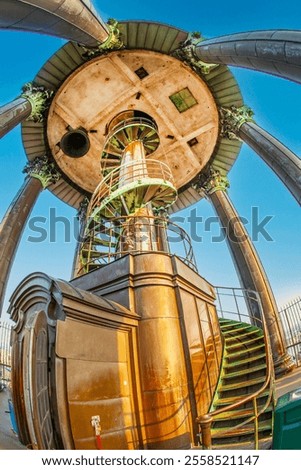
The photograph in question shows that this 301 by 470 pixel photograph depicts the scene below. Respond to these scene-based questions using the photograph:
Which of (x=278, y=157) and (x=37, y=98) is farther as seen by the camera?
(x=37, y=98)

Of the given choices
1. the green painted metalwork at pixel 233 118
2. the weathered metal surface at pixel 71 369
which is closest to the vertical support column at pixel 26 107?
the weathered metal surface at pixel 71 369

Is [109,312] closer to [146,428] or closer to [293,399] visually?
[146,428]

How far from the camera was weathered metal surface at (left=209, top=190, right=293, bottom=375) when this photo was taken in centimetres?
816

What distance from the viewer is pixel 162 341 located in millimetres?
4738

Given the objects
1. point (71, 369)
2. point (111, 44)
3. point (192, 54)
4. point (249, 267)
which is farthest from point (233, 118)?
point (71, 369)

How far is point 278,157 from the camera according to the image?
27.3 ft

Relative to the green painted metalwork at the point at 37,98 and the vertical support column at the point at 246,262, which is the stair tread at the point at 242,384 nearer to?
the vertical support column at the point at 246,262

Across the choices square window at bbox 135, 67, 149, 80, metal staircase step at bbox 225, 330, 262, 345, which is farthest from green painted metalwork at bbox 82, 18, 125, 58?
metal staircase step at bbox 225, 330, 262, 345

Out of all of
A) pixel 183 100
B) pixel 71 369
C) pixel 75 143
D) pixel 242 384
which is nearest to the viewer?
pixel 71 369

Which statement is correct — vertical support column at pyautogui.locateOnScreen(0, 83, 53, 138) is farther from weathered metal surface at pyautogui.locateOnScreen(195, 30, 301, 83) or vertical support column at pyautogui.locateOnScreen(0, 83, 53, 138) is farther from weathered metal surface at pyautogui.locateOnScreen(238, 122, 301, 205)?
weathered metal surface at pyautogui.locateOnScreen(238, 122, 301, 205)

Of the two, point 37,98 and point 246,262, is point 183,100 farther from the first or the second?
point 246,262

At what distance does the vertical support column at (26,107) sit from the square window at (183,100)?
17.0ft

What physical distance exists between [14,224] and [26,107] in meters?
4.20
